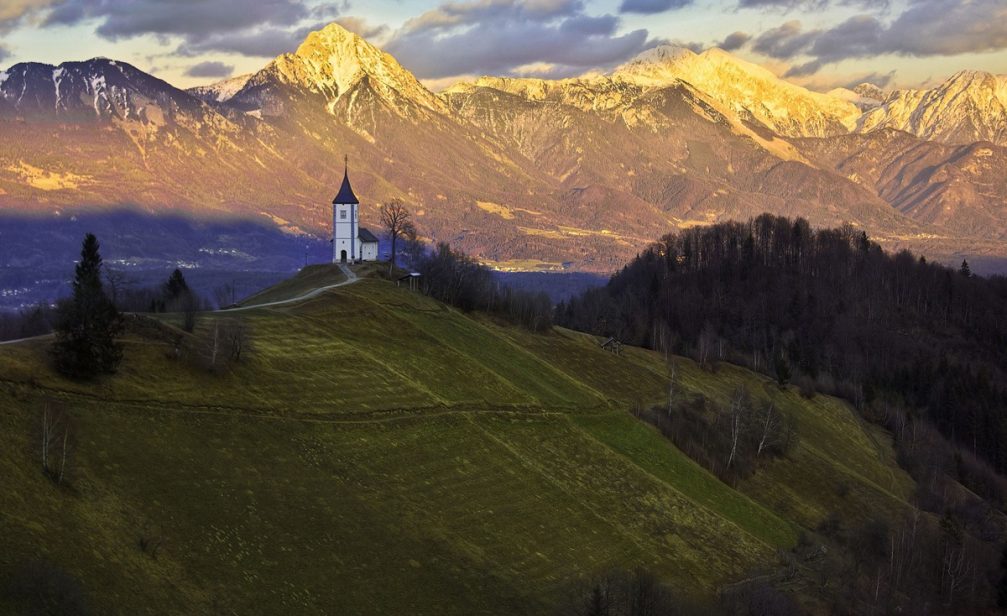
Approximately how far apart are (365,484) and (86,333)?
21.2 m

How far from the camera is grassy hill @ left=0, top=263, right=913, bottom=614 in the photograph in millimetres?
60312

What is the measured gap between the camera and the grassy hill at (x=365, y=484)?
60.3 meters

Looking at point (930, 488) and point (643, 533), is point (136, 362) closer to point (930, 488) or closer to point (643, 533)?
point (643, 533)

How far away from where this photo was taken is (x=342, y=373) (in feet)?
314

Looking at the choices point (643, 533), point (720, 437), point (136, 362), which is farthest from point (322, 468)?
point (720, 437)

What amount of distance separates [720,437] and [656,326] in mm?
69762

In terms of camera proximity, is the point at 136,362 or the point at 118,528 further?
the point at 136,362

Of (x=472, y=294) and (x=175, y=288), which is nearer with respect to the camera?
(x=175, y=288)

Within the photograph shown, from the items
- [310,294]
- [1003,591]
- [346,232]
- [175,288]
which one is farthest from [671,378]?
[175,288]

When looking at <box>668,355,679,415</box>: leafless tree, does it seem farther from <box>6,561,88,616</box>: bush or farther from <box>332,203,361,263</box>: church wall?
<box>6,561,88,616</box>: bush

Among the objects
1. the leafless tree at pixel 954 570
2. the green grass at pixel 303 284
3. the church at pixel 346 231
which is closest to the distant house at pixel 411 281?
the green grass at pixel 303 284

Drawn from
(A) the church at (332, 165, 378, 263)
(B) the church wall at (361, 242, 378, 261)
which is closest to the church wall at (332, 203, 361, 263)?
(A) the church at (332, 165, 378, 263)

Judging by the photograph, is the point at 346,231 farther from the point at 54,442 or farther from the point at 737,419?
the point at 54,442

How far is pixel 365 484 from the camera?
77.9 metres
